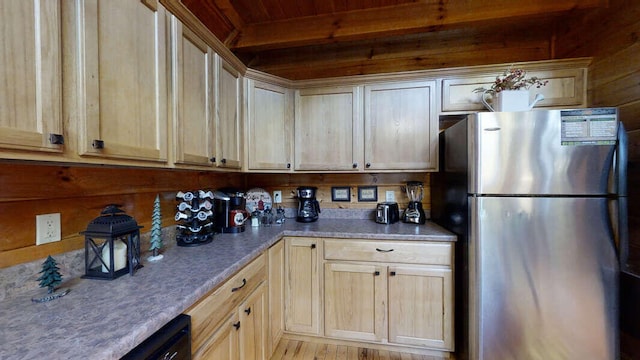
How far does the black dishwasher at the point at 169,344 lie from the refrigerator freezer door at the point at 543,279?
4.99 ft

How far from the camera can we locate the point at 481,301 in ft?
4.63

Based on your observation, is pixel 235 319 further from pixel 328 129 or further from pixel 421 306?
pixel 328 129

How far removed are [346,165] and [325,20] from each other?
122 centimetres

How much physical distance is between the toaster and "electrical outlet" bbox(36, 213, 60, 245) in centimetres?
195

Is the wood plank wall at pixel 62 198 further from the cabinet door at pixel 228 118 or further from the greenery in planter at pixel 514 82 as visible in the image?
the greenery in planter at pixel 514 82

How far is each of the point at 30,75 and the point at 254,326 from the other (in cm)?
141

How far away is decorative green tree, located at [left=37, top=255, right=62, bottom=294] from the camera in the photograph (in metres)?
0.83

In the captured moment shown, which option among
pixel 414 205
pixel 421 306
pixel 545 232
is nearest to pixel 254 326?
pixel 421 306

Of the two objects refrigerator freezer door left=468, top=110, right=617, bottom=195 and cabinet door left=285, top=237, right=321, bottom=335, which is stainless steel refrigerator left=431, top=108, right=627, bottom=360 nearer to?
refrigerator freezer door left=468, top=110, right=617, bottom=195

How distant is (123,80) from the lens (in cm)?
92

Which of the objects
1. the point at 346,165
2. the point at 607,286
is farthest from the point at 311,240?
the point at 607,286

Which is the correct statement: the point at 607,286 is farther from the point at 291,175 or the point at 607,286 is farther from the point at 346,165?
the point at 291,175

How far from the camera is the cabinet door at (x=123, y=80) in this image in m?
0.80

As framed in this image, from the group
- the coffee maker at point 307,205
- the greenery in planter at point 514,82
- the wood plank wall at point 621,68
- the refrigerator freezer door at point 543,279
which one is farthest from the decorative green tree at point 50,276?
the wood plank wall at point 621,68
